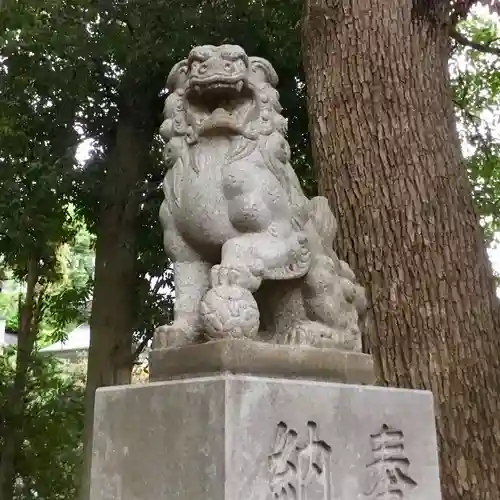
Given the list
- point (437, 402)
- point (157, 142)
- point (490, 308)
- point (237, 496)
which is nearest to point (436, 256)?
point (490, 308)

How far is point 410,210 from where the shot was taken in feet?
10.6

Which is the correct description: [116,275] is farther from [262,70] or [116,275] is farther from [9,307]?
[9,307]

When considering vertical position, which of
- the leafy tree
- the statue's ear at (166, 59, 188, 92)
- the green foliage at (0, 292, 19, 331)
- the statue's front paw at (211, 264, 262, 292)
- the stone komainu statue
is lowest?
the statue's front paw at (211, 264, 262, 292)

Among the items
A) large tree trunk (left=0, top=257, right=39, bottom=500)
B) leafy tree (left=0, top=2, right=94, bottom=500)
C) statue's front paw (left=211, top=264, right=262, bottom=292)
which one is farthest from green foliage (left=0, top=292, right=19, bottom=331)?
statue's front paw (left=211, top=264, right=262, bottom=292)

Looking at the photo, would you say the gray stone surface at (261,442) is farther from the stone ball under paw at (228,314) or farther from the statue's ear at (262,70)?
the statue's ear at (262,70)

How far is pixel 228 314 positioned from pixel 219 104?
2.21 feet

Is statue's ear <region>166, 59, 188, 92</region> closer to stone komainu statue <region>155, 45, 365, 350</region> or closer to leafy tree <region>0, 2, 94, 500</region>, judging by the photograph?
stone komainu statue <region>155, 45, 365, 350</region>

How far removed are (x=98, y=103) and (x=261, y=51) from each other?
1.29m

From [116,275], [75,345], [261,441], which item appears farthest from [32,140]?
[75,345]

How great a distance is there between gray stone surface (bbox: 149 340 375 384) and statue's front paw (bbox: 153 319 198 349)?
0.02 m

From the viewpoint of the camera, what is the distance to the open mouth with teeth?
213 centimetres

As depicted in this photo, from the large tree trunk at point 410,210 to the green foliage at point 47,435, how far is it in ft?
11.8

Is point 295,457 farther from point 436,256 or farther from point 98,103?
point 98,103

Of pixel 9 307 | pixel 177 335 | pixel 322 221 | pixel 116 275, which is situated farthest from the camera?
pixel 9 307
